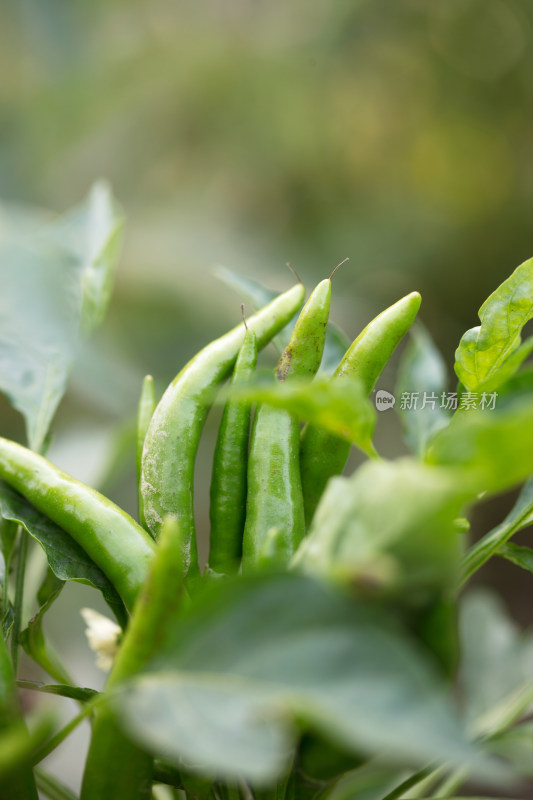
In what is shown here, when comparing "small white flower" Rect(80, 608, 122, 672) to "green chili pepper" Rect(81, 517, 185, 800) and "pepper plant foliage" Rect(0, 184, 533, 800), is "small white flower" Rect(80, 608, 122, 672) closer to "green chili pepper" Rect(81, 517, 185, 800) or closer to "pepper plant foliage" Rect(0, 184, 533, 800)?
"pepper plant foliage" Rect(0, 184, 533, 800)

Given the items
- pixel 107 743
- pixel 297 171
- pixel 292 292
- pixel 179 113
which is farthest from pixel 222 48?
pixel 107 743

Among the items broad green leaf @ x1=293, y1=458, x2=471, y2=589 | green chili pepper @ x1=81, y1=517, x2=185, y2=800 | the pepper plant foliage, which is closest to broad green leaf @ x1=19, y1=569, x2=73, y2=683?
the pepper plant foliage

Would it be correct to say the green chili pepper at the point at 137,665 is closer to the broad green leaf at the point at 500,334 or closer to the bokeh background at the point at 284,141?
the broad green leaf at the point at 500,334

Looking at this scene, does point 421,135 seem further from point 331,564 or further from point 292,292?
point 331,564

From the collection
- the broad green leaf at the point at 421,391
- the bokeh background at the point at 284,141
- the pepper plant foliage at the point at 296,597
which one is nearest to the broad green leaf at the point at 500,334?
the pepper plant foliage at the point at 296,597

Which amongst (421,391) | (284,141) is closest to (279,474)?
(421,391)

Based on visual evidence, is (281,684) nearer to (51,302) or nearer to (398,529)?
(398,529)
